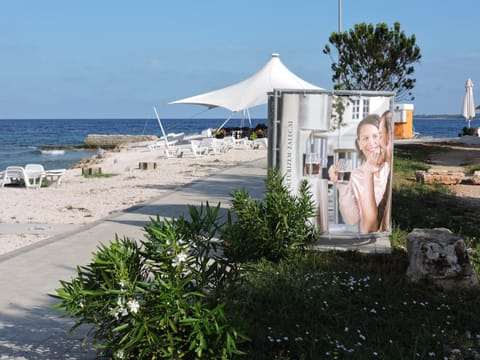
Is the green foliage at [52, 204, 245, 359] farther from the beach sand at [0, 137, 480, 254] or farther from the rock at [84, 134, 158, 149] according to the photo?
the rock at [84, 134, 158, 149]

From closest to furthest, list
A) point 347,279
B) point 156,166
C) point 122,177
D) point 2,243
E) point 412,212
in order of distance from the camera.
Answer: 1. point 347,279
2. point 2,243
3. point 412,212
4. point 122,177
5. point 156,166

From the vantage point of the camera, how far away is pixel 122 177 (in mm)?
18172

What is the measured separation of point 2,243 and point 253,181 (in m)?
7.73

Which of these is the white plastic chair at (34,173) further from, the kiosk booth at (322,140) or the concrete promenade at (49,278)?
the kiosk booth at (322,140)

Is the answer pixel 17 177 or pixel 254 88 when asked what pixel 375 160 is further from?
pixel 254 88

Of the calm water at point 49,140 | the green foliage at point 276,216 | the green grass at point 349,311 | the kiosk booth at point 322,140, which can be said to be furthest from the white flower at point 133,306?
the calm water at point 49,140

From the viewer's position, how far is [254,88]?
27297 mm

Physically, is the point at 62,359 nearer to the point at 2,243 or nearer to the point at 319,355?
the point at 319,355

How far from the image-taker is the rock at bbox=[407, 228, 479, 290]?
5.86 metres

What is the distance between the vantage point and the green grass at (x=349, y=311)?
14.4ft

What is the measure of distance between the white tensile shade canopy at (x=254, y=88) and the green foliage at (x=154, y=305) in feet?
73.7

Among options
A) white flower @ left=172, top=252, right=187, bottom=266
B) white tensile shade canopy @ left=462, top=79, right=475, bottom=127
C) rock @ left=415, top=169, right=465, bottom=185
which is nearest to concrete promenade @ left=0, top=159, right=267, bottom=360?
white flower @ left=172, top=252, right=187, bottom=266

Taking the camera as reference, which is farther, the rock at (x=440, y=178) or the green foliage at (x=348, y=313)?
the rock at (x=440, y=178)

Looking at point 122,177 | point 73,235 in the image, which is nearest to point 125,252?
point 73,235
